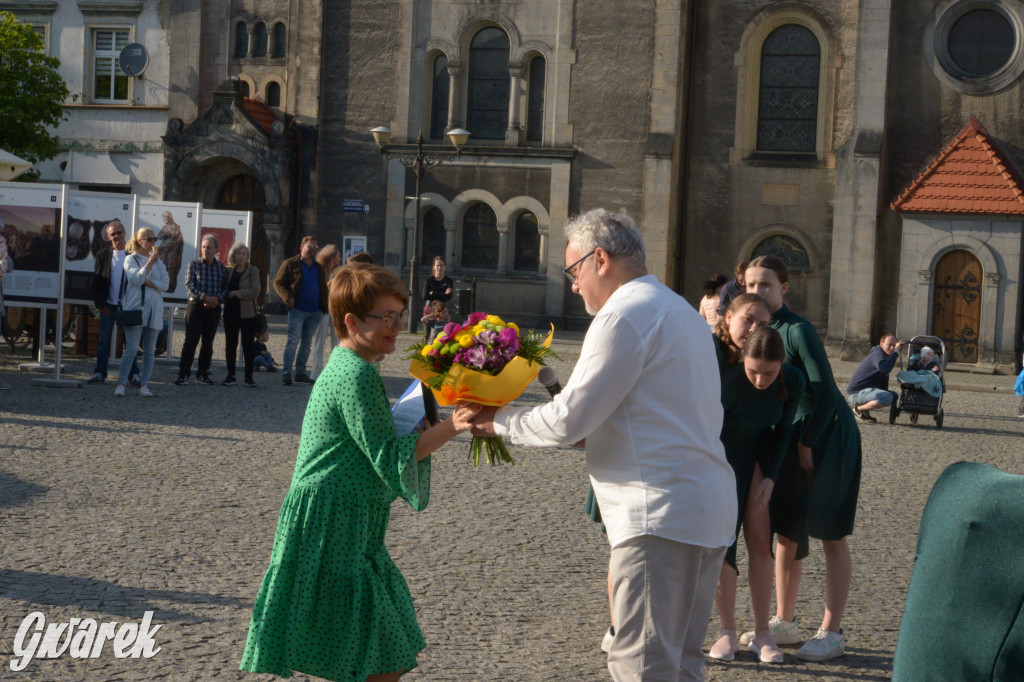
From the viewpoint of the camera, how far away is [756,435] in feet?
17.3

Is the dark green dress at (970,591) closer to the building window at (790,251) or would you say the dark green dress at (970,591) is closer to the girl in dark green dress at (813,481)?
the girl in dark green dress at (813,481)

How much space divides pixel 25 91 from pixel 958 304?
21877 mm

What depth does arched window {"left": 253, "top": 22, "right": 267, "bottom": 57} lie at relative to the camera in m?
31.5

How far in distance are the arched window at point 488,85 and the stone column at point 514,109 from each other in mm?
495

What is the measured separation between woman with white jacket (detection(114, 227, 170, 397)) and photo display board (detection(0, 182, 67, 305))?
3.52ft

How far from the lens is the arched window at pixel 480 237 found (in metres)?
30.0

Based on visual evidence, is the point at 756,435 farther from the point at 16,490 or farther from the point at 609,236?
the point at 16,490

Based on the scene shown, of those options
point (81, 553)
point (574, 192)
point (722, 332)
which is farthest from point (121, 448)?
point (574, 192)

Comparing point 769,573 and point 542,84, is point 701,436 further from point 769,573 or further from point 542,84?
point 542,84

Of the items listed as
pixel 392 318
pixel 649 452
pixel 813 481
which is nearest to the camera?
pixel 649 452

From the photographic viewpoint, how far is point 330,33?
101 ft

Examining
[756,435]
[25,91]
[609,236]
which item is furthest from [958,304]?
[609,236]

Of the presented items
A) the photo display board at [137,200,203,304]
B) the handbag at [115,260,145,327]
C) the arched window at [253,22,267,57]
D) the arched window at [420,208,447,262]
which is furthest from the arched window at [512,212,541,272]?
the handbag at [115,260,145,327]

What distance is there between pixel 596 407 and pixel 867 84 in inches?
981
